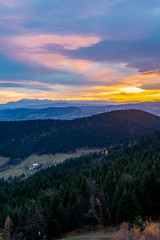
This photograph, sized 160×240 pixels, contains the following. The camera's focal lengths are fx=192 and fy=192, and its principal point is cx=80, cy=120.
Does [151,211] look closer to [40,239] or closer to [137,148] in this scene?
[40,239]

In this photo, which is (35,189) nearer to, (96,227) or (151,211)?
(96,227)

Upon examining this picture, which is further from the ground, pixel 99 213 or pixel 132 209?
pixel 132 209

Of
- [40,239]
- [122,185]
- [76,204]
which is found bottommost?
[40,239]

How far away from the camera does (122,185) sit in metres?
59.2

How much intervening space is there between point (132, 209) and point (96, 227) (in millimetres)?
11921

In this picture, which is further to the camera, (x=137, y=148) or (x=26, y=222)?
(x=137, y=148)

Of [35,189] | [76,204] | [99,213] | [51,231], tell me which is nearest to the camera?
[51,231]

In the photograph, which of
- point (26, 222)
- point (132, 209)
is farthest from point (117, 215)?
point (26, 222)

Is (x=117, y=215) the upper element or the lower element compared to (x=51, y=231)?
upper

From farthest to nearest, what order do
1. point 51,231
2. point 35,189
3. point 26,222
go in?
point 35,189, point 51,231, point 26,222

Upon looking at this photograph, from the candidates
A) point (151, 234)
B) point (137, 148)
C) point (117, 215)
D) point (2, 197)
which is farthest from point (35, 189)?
point (137, 148)

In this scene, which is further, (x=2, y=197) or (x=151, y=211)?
(x=2, y=197)

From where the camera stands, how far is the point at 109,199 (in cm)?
6094

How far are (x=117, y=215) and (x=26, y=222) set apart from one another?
24.5 metres
